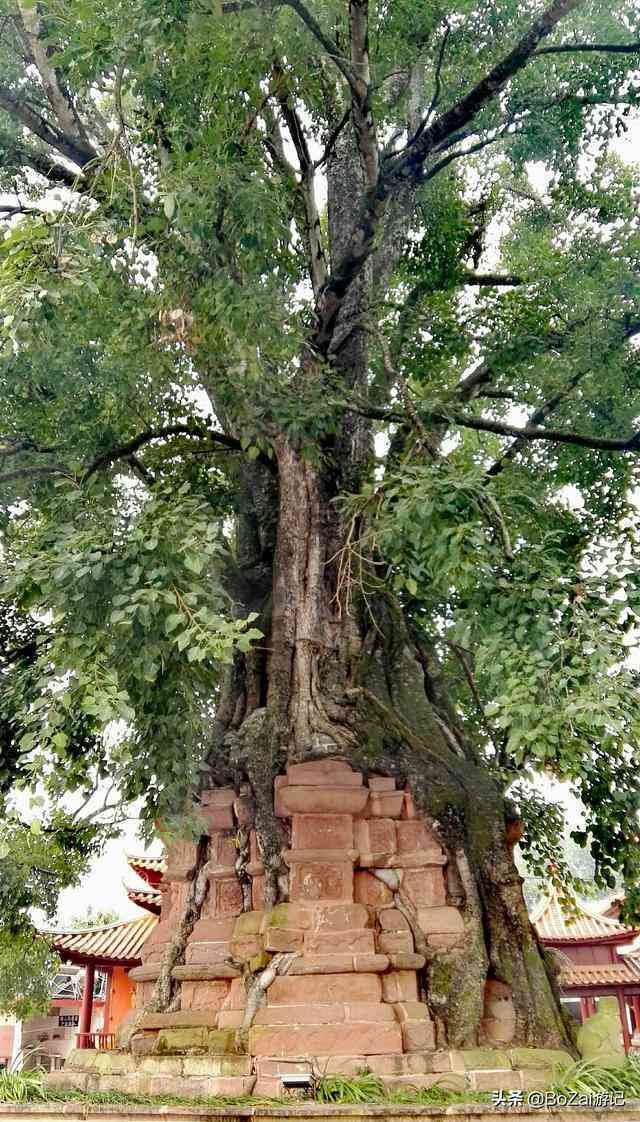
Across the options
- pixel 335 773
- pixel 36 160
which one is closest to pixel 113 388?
pixel 36 160

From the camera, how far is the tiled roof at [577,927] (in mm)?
13305

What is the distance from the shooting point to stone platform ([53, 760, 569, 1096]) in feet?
16.4

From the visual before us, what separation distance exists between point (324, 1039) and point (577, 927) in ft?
33.0

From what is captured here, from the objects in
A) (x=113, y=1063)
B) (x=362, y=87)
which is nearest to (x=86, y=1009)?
(x=113, y=1063)

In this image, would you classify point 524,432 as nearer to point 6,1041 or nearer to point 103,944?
point 103,944

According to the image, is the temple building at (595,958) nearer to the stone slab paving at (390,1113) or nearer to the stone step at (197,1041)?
the stone step at (197,1041)

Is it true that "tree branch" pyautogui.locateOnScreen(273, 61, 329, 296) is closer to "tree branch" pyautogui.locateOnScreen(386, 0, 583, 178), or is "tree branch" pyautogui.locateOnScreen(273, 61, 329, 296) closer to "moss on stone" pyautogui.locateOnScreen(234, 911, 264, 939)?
"tree branch" pyautogui.locateOnScreen(386, 0, 583, 178)

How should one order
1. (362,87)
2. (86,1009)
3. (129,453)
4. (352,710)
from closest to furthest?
1. (362,87)
2. (352,710)
3. (129,453)
4. (86,1009)

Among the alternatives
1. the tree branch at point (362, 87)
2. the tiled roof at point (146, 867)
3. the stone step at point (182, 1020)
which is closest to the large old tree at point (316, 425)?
the tree branch at point (362, 87)

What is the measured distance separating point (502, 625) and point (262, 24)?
3.55m

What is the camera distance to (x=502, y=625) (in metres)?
4.93

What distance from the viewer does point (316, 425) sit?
6113 millimetres

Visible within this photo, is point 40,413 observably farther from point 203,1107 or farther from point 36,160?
point 203,1107

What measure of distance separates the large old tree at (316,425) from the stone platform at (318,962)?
18 cm
